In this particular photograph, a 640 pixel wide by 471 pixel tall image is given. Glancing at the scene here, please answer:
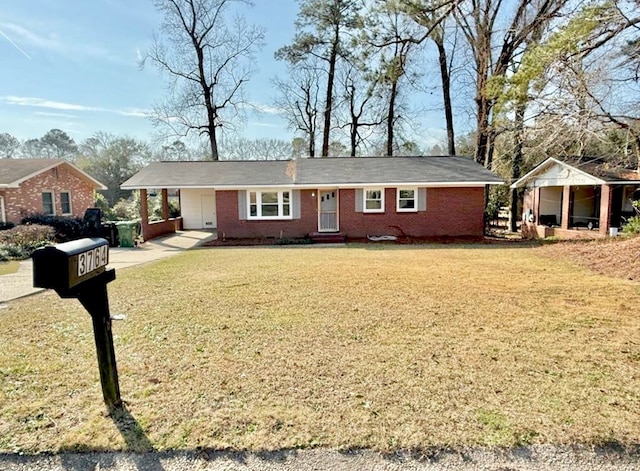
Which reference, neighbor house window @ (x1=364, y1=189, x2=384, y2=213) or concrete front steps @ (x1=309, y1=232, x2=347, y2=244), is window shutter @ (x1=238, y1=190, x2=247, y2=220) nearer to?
concrete front steps @ (x1=309, y1=232, x2=347, y2=244)

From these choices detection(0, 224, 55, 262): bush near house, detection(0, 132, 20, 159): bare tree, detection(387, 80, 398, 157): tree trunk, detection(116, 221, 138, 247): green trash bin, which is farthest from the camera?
detection(0, 132, 20, 159): bare tree

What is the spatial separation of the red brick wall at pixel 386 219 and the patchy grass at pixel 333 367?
899 centimetres

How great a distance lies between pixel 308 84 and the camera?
1135 inches

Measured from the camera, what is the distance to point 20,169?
60.2ft

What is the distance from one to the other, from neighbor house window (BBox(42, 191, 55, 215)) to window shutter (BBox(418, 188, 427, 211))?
61.3ft

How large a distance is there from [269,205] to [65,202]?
12.4 meters

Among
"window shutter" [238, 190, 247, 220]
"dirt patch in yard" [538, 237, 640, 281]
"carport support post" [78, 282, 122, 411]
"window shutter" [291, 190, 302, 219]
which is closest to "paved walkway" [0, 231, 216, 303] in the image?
"window shutter" [238, 190, 247, 220]

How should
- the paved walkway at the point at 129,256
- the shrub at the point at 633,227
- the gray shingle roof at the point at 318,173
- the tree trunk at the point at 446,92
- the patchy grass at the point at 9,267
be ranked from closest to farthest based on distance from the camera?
the paved walkway at the point at 129,256, the patchy grass at the point at 9,267, the shrub at the point at 633,227, the gray shingle roof at the point at 318,173, the tree trunk at the point at 446,92

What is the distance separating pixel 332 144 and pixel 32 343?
2796cm

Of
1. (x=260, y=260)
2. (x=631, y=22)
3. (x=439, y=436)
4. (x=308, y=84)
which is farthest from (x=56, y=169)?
(x=631, y=22)

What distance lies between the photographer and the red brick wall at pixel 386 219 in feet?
53.3

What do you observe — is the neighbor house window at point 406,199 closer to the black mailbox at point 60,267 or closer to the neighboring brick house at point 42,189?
the black mailbox at point 60,267

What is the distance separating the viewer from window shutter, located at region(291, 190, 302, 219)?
53.9ft

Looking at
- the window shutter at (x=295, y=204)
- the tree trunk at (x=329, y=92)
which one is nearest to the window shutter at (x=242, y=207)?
the window shutter at (x=295, y=204)
